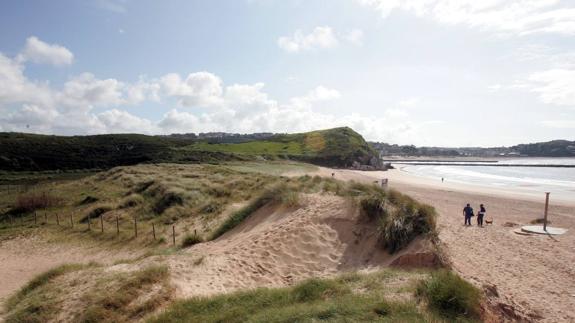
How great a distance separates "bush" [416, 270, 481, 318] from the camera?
18.7ft

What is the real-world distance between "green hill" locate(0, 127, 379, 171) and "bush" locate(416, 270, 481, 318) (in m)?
50.8

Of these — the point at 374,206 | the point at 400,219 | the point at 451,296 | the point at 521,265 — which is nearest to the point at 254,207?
the point at 374,206

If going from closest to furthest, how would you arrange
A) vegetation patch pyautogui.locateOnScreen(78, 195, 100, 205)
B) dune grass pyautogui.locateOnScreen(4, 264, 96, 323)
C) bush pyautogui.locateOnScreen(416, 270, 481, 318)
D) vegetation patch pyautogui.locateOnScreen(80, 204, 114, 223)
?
bush pyautogui.locateOnScreen(416, 270, 481, 318), dune grass pyautogui.locateOnScreen(4, 264, 96, 323), vegetation patch pyautogui.locateOnScreen(80, 204, 114, 223), vegetation patch pyautogui.locateOnScreen(78, 195, 100, 205)

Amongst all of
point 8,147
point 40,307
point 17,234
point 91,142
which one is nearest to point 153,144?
point 91,142

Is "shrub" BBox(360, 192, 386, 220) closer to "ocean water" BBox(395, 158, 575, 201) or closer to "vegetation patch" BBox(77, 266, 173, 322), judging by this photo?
"vegetation patch" BBox(77, 266, 173, 322)

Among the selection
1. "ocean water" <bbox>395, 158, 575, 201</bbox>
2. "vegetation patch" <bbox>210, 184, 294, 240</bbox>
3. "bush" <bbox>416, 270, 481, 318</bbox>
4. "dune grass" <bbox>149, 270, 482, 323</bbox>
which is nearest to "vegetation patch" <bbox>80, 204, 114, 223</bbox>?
"vegetation patch" <bbox>210, 184, 294, 240</bbox>

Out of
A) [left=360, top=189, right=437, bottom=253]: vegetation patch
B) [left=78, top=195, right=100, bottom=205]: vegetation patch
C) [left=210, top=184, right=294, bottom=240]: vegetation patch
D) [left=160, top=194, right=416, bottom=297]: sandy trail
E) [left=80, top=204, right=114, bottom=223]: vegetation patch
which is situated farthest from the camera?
[left=78, top=195, right=100, bottom=205]: vegetation patch

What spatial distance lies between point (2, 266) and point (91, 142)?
7538cm

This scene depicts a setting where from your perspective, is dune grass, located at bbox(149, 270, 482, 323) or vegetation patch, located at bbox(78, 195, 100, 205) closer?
dune grass, located at bbox(149, 270, 482, 323)

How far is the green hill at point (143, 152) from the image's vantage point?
2495 inches

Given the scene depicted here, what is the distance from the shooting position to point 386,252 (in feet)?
31.8

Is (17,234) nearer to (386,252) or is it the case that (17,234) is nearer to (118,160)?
(386,252)

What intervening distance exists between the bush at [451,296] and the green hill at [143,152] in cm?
5075

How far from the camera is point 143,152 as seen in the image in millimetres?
72250
